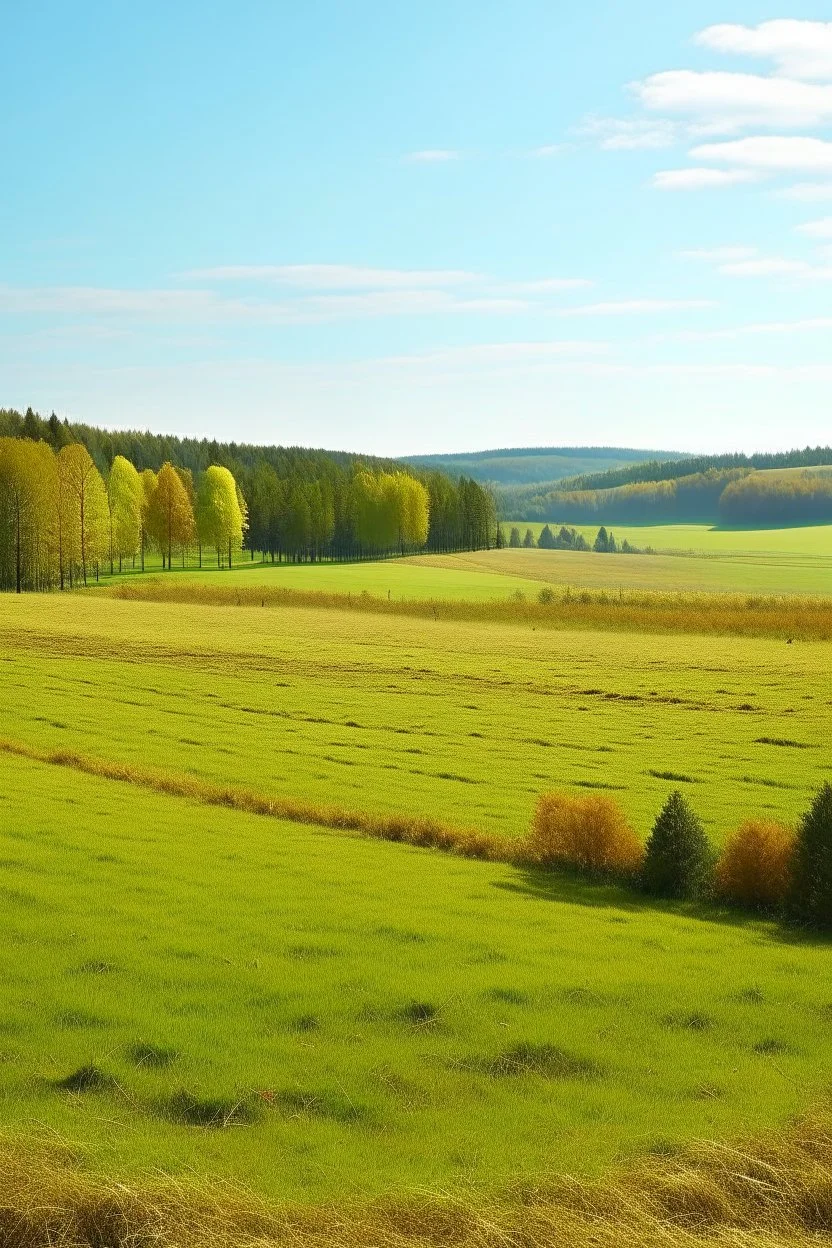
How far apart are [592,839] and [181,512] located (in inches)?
4786

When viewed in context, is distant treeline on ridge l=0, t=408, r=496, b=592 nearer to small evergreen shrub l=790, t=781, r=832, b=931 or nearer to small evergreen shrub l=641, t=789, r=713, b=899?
small evergreen shrub l=641, t=789, r=713, b=899

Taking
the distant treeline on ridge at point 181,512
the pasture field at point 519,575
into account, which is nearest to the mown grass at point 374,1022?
the pasture field at point 519,575

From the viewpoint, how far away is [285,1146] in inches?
448

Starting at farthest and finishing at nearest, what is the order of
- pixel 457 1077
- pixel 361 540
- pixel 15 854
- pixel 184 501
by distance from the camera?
pixel 361 540 → pixel 184 501 → pixel 15 854 → pixel 457 1077

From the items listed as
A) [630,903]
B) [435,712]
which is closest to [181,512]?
[435,712]

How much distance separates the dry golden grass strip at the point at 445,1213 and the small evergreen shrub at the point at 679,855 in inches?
442

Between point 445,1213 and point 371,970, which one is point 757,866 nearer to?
point 371,970

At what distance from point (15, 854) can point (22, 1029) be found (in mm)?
8368

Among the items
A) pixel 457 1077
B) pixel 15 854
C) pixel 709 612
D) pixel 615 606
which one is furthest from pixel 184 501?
pixel 457 1077

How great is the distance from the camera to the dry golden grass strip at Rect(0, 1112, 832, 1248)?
975cm

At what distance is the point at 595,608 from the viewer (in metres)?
87.8

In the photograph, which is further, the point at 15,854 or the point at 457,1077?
the point at 15,854

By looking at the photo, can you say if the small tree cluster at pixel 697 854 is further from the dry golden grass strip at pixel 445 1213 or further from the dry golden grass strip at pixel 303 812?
the dry golden grass strip at pixel 445 1213

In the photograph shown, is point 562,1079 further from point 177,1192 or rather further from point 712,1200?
point 177,1192
